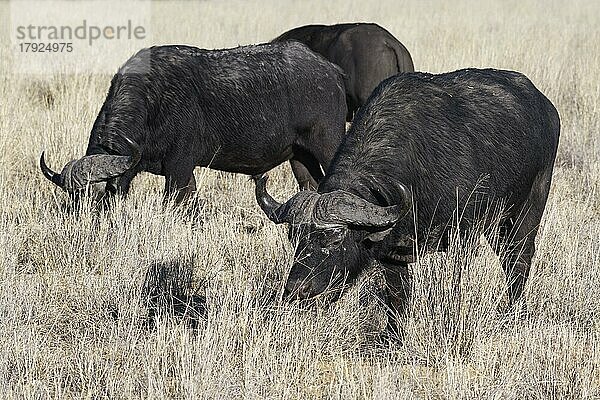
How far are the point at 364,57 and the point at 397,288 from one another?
212 inches

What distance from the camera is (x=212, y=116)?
7.94 meters

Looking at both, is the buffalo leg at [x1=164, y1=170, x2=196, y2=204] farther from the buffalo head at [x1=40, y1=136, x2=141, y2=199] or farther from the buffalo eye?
the buffalo eye

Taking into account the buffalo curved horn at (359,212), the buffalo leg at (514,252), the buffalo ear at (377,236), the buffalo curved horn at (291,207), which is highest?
the buffalo curved horn at (359,212)

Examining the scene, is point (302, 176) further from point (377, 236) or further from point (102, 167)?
point (377, 236)

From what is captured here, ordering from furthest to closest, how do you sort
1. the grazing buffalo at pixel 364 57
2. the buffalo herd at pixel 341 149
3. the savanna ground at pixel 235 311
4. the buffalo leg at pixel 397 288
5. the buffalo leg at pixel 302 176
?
the grazing buffalo at pixel 364 57
the buffalo leg at pixel 302 176
the buffalo leg at pixel 397 288
the buffalo herd at pixel 341 149
the savanna ground at pixel 235 311

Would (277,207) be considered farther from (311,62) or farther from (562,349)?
(311,62)

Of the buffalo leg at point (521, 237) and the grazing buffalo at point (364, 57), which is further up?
the buffalo leg at point (521, 237)

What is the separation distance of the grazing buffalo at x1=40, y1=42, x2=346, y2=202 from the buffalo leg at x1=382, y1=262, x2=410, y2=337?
2522mm

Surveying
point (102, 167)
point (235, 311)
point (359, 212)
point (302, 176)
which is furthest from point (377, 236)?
point (302, 176)

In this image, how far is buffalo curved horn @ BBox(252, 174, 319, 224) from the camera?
16.0ft

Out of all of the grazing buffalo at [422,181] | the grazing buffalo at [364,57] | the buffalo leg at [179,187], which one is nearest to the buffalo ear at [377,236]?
the grazing buffalo at [422,181]

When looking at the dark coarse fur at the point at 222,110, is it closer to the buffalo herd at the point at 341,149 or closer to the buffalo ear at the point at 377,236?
the buffalo herd at the point at 341,149

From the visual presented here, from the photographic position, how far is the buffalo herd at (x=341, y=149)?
5.00 m

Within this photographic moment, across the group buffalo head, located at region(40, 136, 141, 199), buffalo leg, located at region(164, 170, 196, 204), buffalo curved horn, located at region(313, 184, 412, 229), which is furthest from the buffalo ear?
→ buffalo leg, located at region(164, 170, 196, 204)
